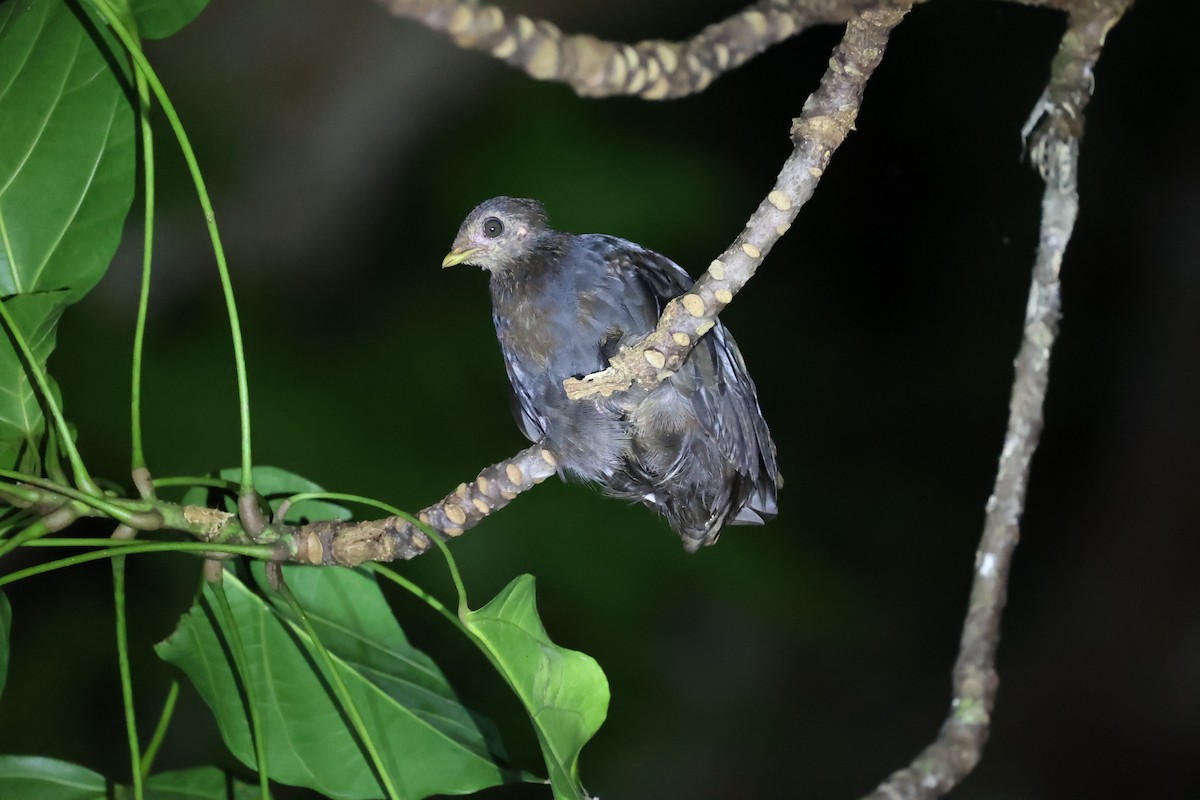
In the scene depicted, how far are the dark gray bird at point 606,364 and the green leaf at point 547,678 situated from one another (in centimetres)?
24

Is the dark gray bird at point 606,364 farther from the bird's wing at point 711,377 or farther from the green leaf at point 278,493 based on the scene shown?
the green leaf at point 278,493

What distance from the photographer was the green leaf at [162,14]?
1006mm

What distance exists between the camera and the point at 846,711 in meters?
1.95

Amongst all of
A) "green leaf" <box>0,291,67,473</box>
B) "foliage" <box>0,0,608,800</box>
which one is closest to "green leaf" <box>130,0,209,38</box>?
"foliage" <box>0,0,608,800</box>

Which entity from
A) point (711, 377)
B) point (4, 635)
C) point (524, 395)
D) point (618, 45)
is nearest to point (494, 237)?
point (524, 395)

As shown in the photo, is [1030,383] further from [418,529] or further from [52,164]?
[52,164]

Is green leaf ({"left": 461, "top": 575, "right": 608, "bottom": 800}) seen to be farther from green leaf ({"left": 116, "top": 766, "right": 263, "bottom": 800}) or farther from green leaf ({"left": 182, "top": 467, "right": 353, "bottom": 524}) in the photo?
green leaf ({"left": 116, "top": 766, "right": 263, "bottom": 800})

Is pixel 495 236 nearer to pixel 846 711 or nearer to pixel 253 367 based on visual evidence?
pixel 253 367

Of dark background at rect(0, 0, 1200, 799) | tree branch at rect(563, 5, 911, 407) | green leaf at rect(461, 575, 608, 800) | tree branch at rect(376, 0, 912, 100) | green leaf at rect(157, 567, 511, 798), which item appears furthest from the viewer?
dark background at rect(0, 0, 1200, 799)

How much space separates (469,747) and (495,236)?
55 centimetres

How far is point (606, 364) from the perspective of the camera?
1033 millimetres

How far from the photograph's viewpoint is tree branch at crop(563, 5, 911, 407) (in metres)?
0.67

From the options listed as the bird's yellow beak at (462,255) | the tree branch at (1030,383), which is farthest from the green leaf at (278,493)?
the tree branch at (1030,383)

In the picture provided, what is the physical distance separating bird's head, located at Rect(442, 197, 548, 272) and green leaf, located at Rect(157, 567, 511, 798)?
37cm
